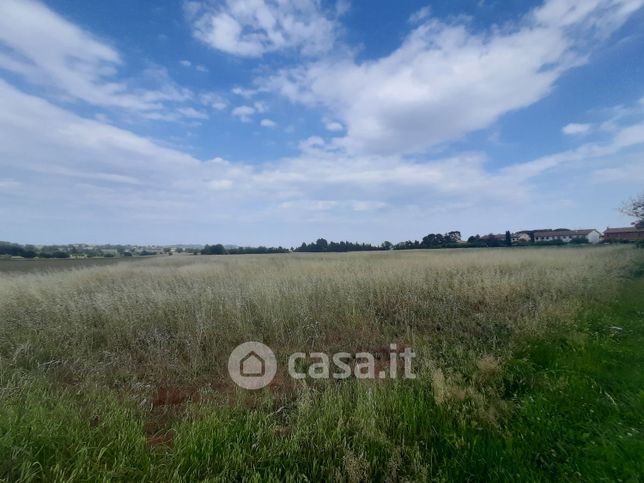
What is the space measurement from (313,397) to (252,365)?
1.71 m

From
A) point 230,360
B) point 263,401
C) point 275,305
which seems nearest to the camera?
point 263,401

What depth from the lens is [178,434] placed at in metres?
2.87

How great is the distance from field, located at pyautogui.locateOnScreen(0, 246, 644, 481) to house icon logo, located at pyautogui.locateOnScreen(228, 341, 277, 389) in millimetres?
174

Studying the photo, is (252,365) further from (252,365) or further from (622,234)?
(622,234)

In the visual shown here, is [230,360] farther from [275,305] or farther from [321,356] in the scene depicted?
[275,305]

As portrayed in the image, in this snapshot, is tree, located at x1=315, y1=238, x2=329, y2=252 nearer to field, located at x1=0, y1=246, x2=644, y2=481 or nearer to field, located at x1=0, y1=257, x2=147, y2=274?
field, located at x1=0, y1=257, x2=147, y2=274

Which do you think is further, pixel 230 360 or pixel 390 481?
pixel 230 360

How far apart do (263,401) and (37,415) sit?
7.30 ft

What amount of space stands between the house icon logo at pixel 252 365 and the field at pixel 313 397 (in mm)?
174

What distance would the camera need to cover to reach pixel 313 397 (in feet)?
12.0

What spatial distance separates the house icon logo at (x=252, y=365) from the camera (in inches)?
175

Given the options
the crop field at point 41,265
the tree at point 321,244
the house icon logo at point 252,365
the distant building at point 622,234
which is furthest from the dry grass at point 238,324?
the distant building at point 622,234

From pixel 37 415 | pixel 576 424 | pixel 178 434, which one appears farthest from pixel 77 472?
pixel 576 424

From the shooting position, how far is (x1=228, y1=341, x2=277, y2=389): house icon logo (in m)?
4.44
